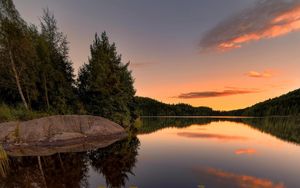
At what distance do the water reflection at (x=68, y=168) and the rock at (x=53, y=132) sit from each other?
5167 mm

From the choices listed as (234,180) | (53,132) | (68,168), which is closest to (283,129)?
(234,180)

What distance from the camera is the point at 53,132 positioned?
22.6 meters

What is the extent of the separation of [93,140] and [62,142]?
360 cm

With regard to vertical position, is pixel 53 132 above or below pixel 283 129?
above

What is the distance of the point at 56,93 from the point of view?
3447cm

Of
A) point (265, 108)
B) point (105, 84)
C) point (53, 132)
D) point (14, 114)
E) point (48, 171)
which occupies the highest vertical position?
point (265, 108)

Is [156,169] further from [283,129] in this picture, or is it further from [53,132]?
[283,129]

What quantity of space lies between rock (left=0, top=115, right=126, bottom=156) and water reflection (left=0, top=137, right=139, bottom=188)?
5.17 m

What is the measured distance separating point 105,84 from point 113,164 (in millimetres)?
23383

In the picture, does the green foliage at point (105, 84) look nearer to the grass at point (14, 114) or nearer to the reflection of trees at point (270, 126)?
the reflection of trees at point (270, 126)

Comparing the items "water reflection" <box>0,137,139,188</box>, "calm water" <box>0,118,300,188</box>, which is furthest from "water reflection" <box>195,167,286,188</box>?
"water reflection" <box>0,137,139,188</box>

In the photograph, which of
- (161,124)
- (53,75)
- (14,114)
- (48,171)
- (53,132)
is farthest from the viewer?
(161,124)

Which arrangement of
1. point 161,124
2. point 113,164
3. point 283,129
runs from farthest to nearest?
1. point 161,124
2. point 283,129
3. point 113,164

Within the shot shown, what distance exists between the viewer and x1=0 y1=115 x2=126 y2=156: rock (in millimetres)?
20906
